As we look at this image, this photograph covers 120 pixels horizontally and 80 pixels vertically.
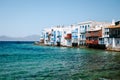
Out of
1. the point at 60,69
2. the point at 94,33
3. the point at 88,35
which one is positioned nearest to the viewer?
the point at 60,69

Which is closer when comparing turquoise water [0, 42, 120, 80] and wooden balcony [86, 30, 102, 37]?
turquoise water [0, 42, 120, 80]

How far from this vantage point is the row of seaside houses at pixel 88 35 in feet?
202

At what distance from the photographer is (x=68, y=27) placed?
311 ft

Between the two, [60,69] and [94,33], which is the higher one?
[94,33]

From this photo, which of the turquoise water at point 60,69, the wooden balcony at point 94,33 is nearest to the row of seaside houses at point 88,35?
the wooden balcony at point 94,33

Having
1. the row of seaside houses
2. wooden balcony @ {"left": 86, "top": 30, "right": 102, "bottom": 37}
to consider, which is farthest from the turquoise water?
wooden balcony @ {"left": 86, "top": 30, "right": 102, "bottom": 37}

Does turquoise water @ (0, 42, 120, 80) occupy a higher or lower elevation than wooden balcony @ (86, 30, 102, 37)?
lower

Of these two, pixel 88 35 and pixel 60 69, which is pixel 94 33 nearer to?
pixel 88 35

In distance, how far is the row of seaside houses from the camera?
61506 mm

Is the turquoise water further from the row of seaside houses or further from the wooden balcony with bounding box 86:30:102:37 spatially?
the wooden balcony with bounding box 86:30:102:37

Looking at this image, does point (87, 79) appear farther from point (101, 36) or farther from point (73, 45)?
point (73, 45)

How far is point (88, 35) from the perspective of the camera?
74.1m

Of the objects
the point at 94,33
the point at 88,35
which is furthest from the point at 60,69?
the point at 88,35

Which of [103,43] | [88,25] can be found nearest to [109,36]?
[103,43]
